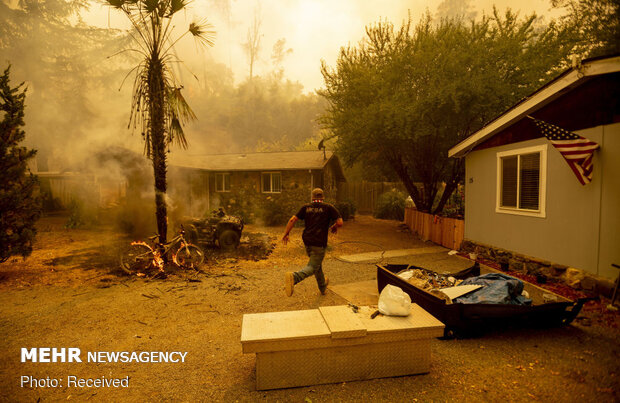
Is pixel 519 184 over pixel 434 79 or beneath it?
beneath

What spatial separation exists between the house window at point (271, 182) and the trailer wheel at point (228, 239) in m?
9.03

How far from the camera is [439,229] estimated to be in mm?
12320

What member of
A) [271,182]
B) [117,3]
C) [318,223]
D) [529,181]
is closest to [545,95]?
[529,181]

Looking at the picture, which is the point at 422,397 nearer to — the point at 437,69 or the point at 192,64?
the point at 437,69

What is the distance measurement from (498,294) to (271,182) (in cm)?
1632

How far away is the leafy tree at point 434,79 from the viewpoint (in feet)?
36.5

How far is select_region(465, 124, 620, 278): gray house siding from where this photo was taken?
5641 mm

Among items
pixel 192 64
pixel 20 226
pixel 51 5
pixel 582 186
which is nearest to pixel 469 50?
pixel 582 186

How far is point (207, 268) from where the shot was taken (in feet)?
27.5

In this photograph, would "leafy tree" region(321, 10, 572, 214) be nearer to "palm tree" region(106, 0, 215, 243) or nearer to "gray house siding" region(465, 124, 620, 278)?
"gray house siding" region(465, 124, 620, 278)

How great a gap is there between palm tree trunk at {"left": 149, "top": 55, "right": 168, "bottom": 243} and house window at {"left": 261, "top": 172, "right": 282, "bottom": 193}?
11.5 m

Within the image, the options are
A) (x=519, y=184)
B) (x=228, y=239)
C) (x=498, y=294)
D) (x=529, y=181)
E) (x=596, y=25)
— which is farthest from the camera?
(x=596, y=25)

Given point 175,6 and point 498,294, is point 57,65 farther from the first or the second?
point 498,294

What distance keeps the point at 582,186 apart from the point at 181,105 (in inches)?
385
